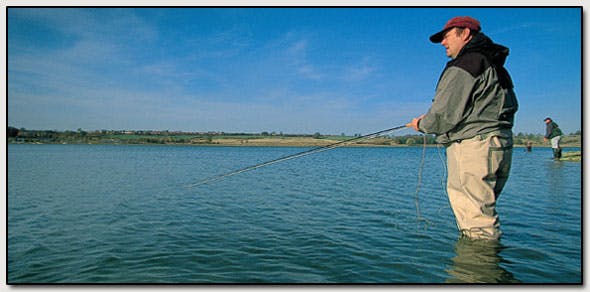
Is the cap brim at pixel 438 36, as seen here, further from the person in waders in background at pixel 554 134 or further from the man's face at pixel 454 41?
the person in waders in background at pixel 554 134

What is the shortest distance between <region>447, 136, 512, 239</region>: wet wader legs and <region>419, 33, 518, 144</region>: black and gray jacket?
0.47 feet

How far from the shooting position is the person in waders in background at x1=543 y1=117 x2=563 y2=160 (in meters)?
19.3

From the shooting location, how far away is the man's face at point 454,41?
4664mm

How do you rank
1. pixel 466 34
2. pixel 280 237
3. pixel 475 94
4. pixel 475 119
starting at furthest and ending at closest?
pixel 280 237 < pixel 466 34 < pixel 475 119 < pixel 475 94

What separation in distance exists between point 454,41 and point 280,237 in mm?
3167

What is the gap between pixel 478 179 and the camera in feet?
15.0

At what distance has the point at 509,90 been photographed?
14.7 feet

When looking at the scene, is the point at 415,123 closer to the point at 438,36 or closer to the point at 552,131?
the point at 438,36

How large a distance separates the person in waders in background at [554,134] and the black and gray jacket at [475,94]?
17.1 meters

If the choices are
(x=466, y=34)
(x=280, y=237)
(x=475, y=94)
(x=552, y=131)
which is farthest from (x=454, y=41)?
(x=552, y=131)

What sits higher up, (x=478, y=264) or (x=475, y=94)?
(x=475, y=94)

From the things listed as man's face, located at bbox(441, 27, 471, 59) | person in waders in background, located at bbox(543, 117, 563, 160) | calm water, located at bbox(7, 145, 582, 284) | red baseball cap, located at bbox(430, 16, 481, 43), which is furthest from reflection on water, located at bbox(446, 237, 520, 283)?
person in waders in background, located at bbox(543, 117, 563, 160)

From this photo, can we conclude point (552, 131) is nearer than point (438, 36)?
No

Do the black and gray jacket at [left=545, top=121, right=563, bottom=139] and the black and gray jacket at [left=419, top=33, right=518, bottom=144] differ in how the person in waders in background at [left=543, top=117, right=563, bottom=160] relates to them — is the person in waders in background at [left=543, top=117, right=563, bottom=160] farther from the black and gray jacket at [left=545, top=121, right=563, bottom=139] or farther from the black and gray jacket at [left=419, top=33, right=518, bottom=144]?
the black and gray jacket at [left=419, top=33, right=518, bottom=144]
